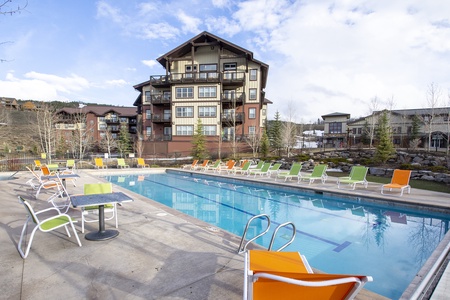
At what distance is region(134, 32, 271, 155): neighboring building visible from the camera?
1145 inches

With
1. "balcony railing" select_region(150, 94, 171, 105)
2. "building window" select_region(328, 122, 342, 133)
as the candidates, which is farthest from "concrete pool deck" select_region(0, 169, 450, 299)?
"building window" select_region(328, 122, 342, 133)

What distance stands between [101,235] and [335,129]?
155ft

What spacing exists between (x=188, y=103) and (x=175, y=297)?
28310mm

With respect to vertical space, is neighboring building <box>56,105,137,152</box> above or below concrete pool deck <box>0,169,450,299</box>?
above

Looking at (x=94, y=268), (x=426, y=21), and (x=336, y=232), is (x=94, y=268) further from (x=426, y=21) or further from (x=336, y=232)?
(x=426, y=21)

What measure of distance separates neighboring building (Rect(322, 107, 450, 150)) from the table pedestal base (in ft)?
82.8

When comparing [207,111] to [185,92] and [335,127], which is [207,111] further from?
[335,127]

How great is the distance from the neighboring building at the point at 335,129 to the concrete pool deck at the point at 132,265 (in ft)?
140

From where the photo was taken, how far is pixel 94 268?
3238 mm

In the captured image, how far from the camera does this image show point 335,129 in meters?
45.2

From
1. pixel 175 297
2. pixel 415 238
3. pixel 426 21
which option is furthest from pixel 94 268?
pixel 426 21

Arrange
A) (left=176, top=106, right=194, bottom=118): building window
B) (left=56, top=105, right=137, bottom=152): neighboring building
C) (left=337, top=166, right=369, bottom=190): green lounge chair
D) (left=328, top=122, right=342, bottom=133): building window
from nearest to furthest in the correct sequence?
(left=337, top=166, right=369, bottom=190): green lounge chair → (left=176, top=106, right=194, bottom=118): building window → (left=328, top=122, right=342, bottom=133): building window → (left=56, top=105, right=137, bottom=152): neighboring building

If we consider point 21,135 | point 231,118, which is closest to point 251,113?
point 231,118

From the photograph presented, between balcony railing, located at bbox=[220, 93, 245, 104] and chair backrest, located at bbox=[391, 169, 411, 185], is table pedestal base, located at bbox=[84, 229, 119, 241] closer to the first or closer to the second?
chair backrest, located at bbox=[391, 169, 411, 185]
